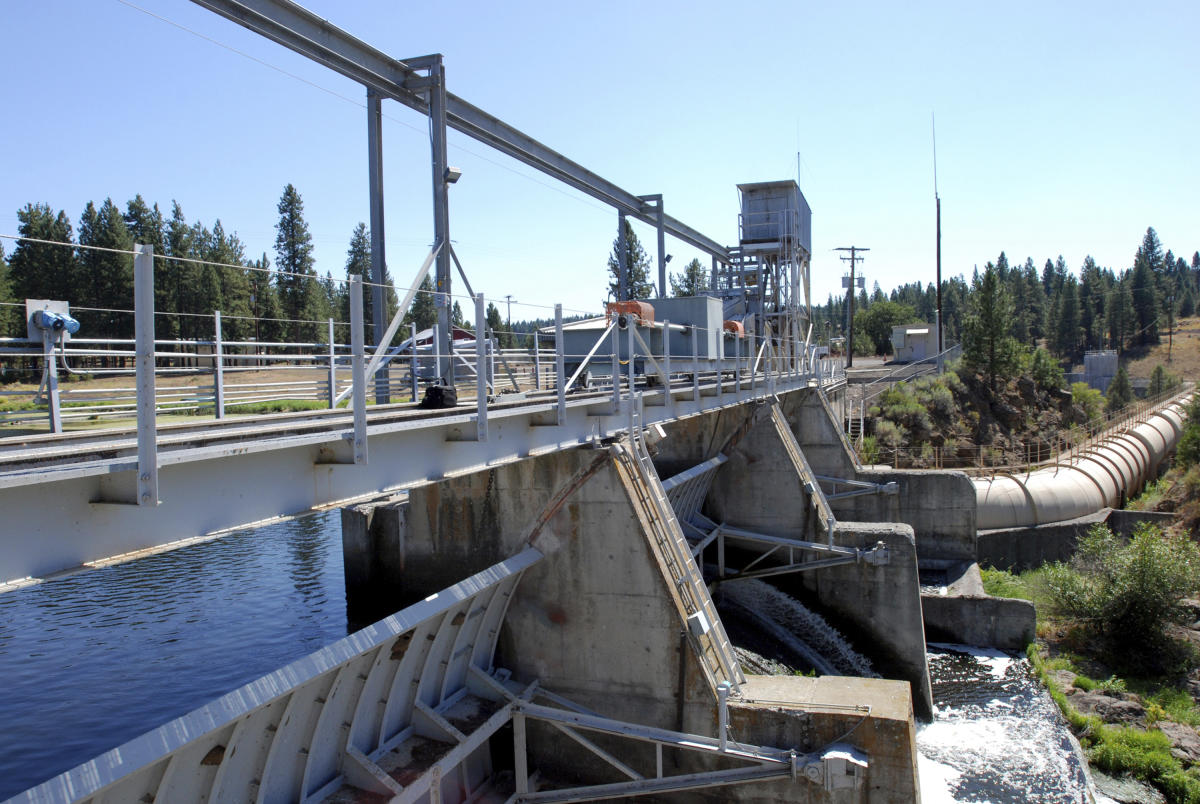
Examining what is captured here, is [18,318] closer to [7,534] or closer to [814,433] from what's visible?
[814,433]

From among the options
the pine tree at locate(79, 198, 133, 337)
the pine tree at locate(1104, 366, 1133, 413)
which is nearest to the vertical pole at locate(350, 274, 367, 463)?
the pine tree at locate(79, 198, 133, 337)

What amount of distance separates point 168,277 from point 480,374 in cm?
4660

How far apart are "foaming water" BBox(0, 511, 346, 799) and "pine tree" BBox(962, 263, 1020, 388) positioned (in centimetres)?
4158

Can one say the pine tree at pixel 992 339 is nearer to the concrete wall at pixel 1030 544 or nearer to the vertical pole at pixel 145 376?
the concrete wall at pixel 1030 544

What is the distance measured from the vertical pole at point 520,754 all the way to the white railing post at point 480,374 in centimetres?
526

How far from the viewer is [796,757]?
10.3m

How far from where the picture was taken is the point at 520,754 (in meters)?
11.5

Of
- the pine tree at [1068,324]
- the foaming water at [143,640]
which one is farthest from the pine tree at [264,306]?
the pine tree at [1068,324]

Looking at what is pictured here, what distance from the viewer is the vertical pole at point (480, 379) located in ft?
25.2

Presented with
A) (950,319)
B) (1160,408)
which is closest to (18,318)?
(1160,408)

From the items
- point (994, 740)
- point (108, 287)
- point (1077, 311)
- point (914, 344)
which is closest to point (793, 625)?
point (994, 740)

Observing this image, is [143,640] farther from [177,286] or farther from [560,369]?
[177,286]

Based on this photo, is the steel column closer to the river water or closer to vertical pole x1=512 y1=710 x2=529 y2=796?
vertical pole x1=512 y1=710 x2=529 y2=796

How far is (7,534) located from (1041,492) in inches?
1296
